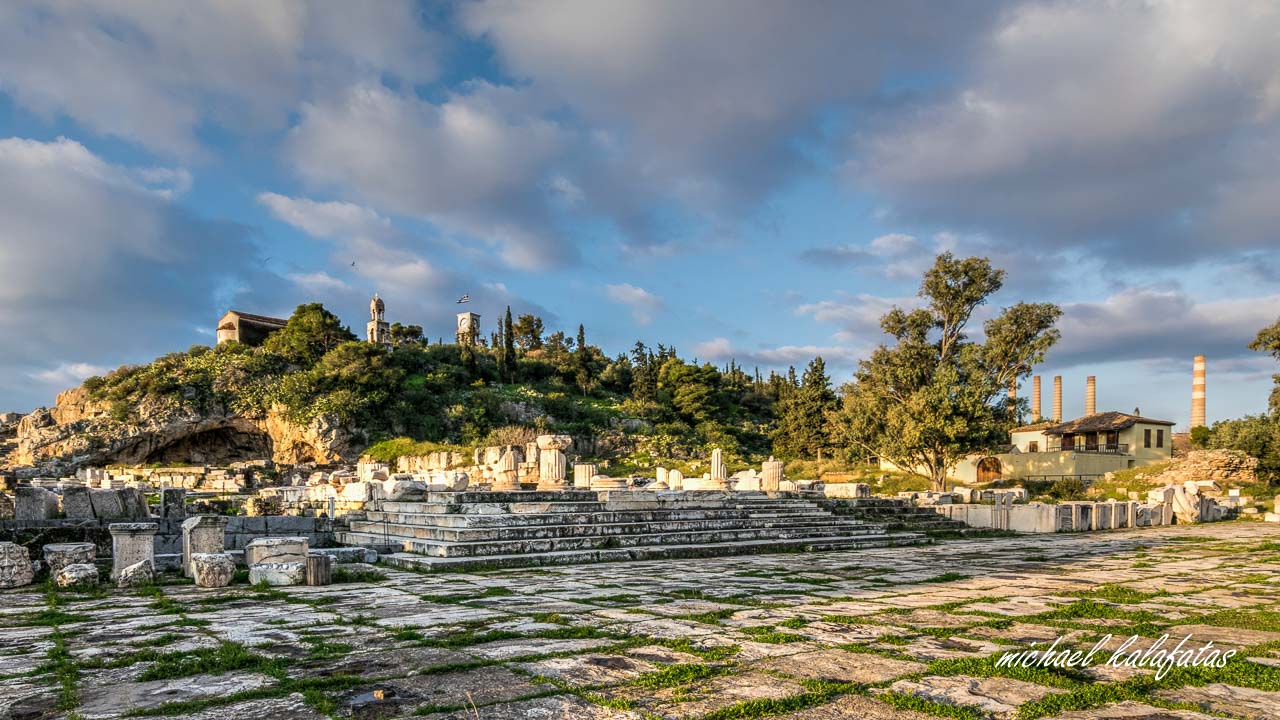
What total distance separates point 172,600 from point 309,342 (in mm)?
51387

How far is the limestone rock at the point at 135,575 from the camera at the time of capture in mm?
8602

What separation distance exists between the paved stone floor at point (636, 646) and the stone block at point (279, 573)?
0.37 m

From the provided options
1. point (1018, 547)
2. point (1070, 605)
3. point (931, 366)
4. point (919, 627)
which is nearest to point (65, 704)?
point (919, 627)

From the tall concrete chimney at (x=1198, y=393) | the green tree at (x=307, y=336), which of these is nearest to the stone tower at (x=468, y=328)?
the green tree at (x=307, y=336)

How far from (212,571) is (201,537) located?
1.24 m

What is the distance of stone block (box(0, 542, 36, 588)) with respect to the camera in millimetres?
8656

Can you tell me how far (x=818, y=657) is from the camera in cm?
483

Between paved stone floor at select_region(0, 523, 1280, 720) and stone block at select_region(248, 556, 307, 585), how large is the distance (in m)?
0.37

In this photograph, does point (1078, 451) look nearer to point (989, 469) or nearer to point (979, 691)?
point (989, 469)

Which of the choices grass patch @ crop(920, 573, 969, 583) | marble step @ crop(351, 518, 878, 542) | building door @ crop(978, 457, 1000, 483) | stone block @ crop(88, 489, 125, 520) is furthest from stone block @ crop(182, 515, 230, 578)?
building door @ crop(978, 457, 1000, 483)

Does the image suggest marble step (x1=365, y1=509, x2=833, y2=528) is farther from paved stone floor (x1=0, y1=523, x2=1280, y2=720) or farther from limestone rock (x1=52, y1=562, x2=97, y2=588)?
limestone rock (x1=52, y1=562, x2=97, y2=588)

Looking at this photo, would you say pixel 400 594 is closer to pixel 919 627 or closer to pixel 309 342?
pixel 919 627

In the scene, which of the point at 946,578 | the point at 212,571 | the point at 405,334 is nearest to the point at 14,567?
the point at 212,571

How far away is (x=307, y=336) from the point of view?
180 feet
